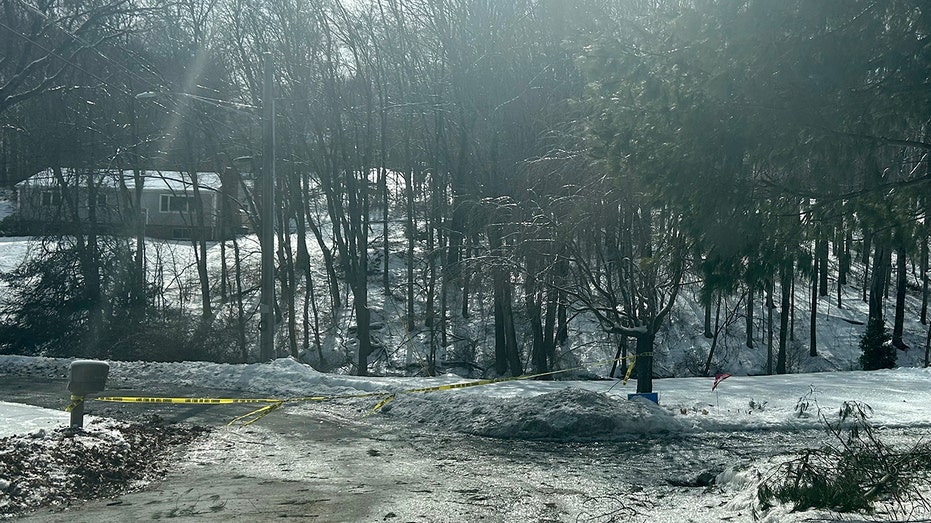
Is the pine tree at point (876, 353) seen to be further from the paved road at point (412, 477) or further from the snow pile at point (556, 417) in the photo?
the snow pile at point (556, 417)

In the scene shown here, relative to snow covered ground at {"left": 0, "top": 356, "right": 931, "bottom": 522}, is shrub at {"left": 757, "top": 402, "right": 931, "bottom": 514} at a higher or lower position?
higher

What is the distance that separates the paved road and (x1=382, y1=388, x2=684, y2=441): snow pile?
0.48 meters

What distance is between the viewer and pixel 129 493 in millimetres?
9500

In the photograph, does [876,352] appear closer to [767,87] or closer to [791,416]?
[791,416]

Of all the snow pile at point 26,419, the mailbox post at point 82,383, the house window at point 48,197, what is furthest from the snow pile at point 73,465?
the house window at point 48,197

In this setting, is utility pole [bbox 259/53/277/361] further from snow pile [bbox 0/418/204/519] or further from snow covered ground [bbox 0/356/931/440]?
snow pile [bbox 0/418/204/519]

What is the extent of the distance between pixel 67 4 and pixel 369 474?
Answer: 20145mm

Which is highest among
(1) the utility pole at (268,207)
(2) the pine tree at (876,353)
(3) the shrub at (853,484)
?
(1) the utility pole at (268,207)

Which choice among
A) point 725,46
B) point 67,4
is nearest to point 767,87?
point 725,46

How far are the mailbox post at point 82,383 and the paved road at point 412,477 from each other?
1370mm

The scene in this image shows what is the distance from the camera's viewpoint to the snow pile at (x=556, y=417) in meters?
13.9

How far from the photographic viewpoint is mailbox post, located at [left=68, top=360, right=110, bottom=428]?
39.1 ft

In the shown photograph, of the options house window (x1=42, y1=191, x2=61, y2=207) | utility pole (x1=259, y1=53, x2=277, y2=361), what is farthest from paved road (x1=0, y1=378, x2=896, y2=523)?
house window (x1=42, y1=191, x2=61, y2=207)

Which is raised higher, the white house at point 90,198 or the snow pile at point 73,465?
the white house at point 90,198
